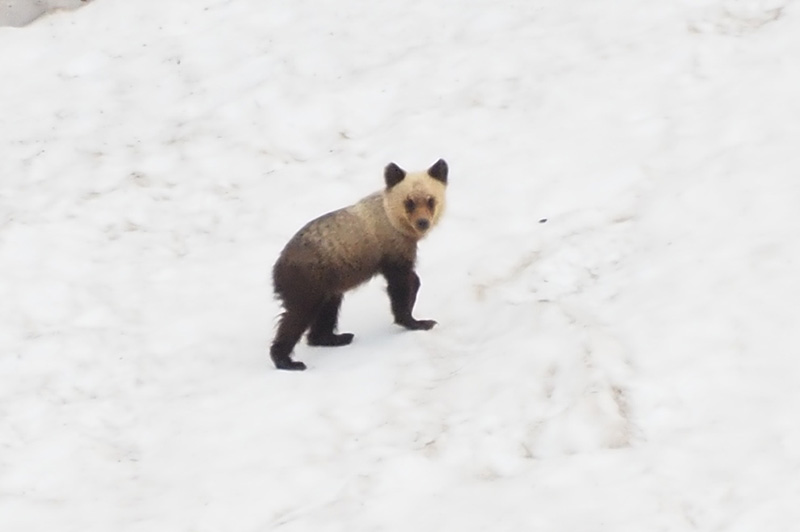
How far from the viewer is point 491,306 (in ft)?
25.6

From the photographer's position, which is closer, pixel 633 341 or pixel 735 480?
pixel 735 480

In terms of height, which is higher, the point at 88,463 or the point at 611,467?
the point at 611,467

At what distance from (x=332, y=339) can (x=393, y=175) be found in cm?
127

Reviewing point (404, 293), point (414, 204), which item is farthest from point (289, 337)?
point (414, 204)

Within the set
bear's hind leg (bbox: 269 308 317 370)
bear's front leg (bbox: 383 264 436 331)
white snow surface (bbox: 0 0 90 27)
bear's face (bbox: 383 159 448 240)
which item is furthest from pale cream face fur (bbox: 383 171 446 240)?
white snow surface (bbox: 0 0 90 27)

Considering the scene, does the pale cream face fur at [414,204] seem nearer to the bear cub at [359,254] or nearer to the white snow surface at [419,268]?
the bear cub at [359,254]

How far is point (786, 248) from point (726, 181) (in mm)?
1216

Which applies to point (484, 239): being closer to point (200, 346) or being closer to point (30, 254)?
point (200, 346)

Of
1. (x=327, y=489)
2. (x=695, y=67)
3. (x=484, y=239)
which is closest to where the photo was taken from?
(x=327, y=489)

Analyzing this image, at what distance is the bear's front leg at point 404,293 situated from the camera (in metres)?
7.87

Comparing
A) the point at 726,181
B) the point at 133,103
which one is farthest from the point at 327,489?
the point at 133,103

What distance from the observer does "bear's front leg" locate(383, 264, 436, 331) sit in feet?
25.8

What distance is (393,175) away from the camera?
7812 millimetres

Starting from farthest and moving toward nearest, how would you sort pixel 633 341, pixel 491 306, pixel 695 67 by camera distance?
pixel 695 67
pixel 491 306
pixel 633 341
